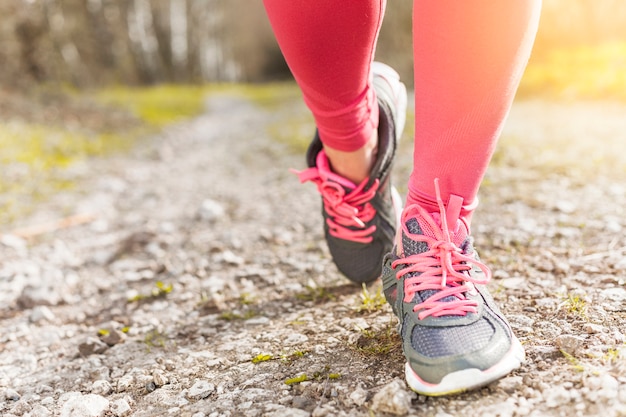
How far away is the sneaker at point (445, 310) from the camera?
4.42 feet

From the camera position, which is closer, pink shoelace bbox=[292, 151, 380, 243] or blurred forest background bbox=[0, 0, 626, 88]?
pink shoelace bbox=[292, 151, 380, 243]

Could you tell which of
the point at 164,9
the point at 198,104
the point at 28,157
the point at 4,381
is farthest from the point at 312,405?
the point at 164,9

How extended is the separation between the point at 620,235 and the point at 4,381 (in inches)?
94.8

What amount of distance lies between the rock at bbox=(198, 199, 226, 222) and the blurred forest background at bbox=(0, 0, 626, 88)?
6762 mm

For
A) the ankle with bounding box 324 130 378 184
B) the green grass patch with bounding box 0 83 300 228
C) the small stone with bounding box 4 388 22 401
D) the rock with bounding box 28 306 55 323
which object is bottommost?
the green grass patch with bounding box 0 83 300 228

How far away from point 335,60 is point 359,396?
37.0 inches

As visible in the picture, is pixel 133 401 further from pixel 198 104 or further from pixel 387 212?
pixel 198 104

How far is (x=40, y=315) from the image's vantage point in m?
2.31

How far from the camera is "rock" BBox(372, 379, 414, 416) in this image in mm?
1321

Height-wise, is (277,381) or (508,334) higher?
(508,334)

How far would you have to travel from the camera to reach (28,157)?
18.5ft

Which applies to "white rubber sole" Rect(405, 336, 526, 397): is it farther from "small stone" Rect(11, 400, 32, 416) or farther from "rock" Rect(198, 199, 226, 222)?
"rock" Rect(198, 199, 226, 222)

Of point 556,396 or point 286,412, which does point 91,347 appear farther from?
point 556,396

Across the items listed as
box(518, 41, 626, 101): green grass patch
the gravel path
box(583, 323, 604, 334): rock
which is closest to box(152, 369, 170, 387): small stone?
the gravel path
